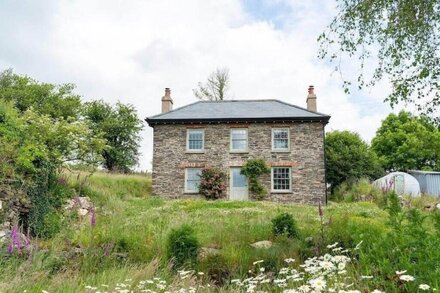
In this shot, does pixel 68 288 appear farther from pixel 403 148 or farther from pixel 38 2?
pixel 403 148

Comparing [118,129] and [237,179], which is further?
[118,129]

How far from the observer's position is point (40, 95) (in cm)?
4044

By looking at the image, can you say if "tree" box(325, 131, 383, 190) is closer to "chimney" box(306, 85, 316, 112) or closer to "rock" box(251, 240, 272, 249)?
"chimney" box(306, 85, 316, 112)

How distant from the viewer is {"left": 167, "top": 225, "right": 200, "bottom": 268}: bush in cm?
656

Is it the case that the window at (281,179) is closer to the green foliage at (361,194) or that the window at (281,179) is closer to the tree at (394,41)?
the green foliage at (361,194)

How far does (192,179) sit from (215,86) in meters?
14.2

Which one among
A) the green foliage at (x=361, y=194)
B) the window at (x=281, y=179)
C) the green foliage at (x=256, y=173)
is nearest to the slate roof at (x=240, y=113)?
the green foliage at (x=256, y=173)

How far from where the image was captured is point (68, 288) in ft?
14.5

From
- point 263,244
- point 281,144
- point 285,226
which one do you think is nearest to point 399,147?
point 281,144

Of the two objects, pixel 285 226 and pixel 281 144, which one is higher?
pixel 281 144

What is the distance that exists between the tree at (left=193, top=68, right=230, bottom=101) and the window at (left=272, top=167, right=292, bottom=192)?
13.6m

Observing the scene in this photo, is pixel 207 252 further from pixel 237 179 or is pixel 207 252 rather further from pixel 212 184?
pixel 237 179

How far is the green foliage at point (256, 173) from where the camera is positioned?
2264cm

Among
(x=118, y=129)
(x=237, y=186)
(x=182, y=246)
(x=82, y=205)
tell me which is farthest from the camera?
(x=118, y=129)
